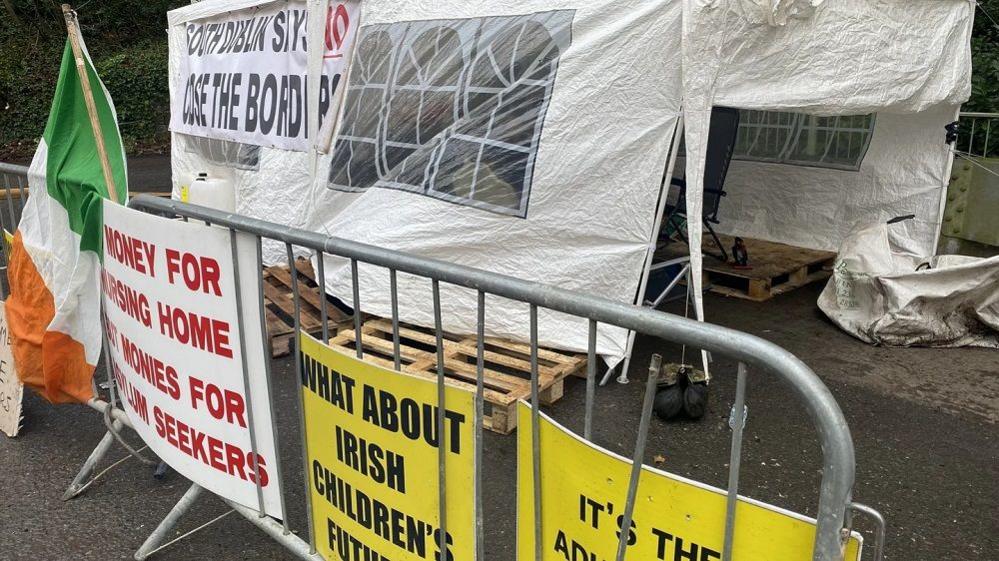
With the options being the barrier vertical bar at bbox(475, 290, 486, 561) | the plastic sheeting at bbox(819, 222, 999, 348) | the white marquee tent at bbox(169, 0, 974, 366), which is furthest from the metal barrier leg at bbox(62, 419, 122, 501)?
the plastic sheeting at bbox(819, 222, 999, 348)

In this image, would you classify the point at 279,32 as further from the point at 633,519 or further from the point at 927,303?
the point at 633,519

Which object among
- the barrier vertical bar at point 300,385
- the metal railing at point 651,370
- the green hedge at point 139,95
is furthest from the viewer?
the green hedge at point 139,95

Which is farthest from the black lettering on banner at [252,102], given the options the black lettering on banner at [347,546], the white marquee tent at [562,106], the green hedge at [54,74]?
the green hedge at [54,74]

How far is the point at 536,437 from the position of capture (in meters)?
1.84

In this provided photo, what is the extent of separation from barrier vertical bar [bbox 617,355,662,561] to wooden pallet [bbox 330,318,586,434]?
247 cm

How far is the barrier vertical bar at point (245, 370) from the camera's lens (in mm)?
2449

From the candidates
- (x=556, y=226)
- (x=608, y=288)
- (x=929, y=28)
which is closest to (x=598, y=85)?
(x=556, y=226)

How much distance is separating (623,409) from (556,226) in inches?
47.4

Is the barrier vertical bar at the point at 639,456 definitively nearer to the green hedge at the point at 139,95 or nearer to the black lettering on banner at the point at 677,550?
the black lettering on banner at the point at 677,550

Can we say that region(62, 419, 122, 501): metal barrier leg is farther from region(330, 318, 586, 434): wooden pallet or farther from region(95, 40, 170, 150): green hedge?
region(95, 40, 170, 150): green hedge

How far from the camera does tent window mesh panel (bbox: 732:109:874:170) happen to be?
7.37 meters

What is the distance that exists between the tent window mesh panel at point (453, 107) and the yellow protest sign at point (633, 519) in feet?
10.7

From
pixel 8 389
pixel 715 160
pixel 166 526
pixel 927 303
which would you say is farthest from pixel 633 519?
pixel 715 160

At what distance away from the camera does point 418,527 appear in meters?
2.16
